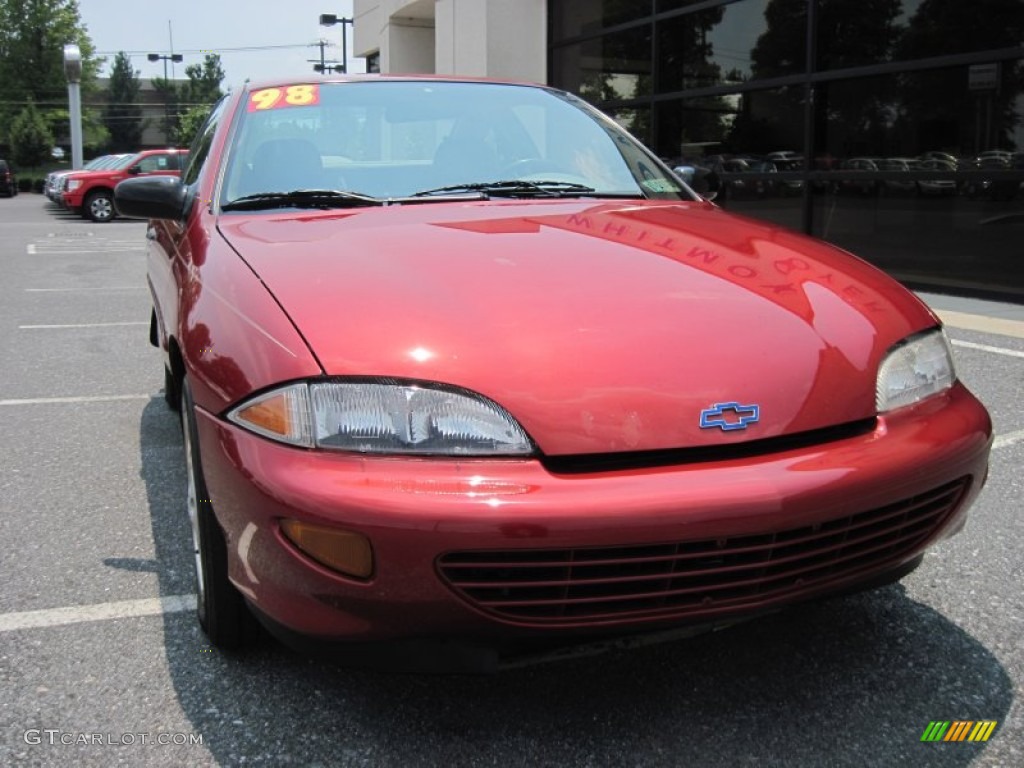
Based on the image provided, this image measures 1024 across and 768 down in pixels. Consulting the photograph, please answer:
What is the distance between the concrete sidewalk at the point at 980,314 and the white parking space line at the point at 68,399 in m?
5.67

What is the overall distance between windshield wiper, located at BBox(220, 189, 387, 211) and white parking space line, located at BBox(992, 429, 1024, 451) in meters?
2.81

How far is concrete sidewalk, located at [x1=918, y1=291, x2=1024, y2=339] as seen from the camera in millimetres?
6863

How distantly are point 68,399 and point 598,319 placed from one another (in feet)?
13.4

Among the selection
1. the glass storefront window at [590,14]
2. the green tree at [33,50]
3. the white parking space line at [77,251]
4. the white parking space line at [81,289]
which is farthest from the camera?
the green tree at [33,50]

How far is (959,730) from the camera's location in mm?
1979

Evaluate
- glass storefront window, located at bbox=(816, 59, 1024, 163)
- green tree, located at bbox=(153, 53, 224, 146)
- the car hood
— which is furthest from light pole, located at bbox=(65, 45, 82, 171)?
green tree, located at bbox=(153, 53, 224, 146)

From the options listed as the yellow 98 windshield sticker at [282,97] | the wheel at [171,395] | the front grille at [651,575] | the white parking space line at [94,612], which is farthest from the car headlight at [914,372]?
the wheel at [171,395]

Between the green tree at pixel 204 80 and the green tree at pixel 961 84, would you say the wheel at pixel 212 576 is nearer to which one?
the green tree at pixel 961 84

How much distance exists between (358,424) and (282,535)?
0.25m

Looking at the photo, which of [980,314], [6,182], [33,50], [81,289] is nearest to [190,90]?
[33,50]

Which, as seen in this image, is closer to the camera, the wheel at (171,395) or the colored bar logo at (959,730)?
the colored bar logo at (959,730)

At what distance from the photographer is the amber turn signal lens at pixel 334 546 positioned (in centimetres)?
165

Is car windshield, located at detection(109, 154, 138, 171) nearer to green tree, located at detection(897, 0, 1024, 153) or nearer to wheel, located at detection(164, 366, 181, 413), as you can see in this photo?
green tree, located at detection(897, 0, 1024, 153)

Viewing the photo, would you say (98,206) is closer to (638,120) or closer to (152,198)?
(638,120)
